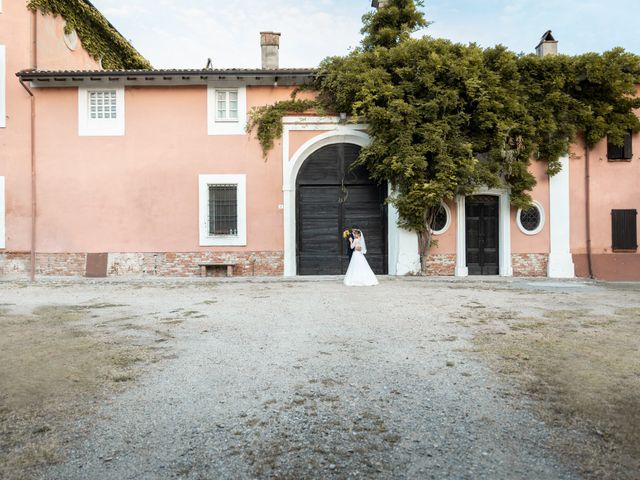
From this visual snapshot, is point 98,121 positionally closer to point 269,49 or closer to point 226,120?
point 226,120

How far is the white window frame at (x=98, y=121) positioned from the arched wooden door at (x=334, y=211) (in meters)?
5.90

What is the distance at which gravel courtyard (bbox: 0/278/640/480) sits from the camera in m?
2.69

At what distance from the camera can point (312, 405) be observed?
358cm

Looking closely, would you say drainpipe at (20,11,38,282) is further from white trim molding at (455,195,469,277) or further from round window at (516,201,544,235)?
round window at (516,201,544,235)

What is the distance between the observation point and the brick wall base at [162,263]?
14094mm

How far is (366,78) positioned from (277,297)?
7.30 meters

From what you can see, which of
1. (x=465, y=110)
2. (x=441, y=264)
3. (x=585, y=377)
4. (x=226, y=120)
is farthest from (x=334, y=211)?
(x=585, y=377)

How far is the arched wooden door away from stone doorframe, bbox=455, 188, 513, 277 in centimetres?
228

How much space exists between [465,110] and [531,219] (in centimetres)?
401

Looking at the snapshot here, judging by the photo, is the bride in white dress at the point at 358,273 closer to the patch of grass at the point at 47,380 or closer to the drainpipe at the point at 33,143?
the patch of grass at the point at 47,380

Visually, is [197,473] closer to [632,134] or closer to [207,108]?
[207,108]

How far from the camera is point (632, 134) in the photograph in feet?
47.4

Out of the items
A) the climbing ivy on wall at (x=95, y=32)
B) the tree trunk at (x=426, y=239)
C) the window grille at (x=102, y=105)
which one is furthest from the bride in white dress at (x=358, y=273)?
the climbing ivy on wall at (x=95, y=32)

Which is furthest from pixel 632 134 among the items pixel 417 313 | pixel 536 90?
pixel 417 313
